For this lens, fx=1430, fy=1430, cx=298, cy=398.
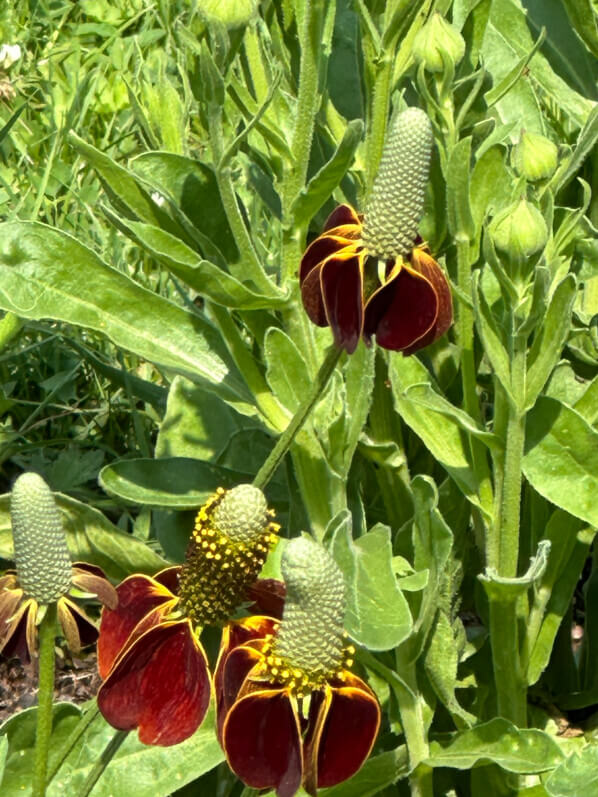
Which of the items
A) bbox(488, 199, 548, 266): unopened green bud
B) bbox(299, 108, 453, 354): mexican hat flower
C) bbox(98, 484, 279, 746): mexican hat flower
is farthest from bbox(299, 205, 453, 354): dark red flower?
bbox(98, 484, 279, 746): mexican hat flower

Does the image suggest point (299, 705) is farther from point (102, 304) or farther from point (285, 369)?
point (102, 304)

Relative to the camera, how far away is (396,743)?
200cm

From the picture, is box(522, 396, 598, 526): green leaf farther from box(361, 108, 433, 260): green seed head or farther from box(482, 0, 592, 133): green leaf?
box(482, 0, 592, 133): green leaf

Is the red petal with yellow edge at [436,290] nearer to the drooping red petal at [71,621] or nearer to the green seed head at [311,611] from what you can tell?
the green seed head at [311,611]

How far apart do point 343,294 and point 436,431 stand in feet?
1.39

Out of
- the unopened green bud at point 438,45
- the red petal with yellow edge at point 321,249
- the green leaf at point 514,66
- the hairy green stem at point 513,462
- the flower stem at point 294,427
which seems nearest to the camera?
the flower stem at point 294,427

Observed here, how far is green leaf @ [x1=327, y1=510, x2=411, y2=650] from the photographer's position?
4.79 feet

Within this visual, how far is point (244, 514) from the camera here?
53.5 inches

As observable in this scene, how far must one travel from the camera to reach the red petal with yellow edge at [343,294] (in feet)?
4.80

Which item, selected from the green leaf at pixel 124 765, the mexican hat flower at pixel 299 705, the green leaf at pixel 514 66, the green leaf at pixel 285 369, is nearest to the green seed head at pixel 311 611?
the mexican hat flower at pixel 299 705

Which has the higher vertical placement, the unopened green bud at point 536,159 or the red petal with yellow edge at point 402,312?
the unopened green bud at point 536,159

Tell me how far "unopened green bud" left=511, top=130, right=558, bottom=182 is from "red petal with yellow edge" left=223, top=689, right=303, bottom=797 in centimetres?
73

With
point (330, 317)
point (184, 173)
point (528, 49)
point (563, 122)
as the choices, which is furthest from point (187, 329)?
point (563, 122)

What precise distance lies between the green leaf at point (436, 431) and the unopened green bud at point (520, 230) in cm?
28
